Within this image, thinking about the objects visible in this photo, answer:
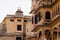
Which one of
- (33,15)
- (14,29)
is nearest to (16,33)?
(14,29)

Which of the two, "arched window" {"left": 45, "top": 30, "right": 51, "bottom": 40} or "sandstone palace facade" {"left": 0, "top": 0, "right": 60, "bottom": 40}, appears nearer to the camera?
"sandstone palace facade" {"left": 0, "top": 0, "right": 60, "bottom": 40}

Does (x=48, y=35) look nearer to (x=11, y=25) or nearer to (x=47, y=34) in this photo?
(x=47, y=34)

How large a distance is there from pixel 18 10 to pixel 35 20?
22.7m

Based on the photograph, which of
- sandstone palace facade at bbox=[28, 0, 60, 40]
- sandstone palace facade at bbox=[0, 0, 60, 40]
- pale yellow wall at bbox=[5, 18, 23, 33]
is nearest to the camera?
sandstone palace facade at bbox=[0, 0, 60, 40]

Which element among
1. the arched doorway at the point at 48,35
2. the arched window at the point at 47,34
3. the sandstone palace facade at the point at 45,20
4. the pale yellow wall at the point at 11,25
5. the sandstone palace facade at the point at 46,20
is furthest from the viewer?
the pale yellow wall at the point at 11,25

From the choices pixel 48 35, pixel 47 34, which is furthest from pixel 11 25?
pixel 48 35

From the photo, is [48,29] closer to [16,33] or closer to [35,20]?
[35,20]

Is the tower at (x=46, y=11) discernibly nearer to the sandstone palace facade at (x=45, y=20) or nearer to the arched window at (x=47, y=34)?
the sandstone palace facade at (x=45, y=20)

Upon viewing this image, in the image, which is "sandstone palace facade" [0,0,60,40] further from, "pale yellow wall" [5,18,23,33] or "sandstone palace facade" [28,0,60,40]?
"pale yellow wall" [5,18,23,33]

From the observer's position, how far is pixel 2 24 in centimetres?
7356

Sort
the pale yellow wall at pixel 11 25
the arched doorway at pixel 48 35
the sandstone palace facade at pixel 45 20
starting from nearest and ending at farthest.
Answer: the sandstone palace facade at pixel 45 20, the arched doorway at pixel 48 35, the pale yellow wall at pixel 11 25

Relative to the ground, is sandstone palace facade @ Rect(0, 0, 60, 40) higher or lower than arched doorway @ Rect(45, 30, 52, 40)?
higher

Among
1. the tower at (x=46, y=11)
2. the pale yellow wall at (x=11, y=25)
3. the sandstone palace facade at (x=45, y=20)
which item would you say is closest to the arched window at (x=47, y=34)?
the sandstone palace facade at (x=45, y=20)

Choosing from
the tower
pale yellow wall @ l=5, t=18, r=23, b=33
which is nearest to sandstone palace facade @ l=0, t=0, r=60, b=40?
the tower
